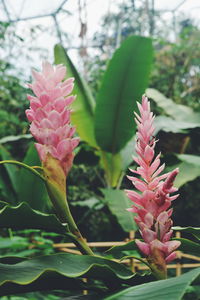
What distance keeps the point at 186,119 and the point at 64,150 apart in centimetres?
258

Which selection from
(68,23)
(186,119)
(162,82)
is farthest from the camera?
(68,23)

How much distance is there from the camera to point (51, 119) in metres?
0.54

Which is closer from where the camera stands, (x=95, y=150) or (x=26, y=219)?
(x=26, y=219)

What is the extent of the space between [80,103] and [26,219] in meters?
2.24

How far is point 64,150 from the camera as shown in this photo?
0.56 metres

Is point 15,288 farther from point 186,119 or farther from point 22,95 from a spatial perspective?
point 22,95

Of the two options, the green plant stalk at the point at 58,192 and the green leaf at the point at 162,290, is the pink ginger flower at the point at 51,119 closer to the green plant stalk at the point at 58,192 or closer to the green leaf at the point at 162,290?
the green plant stalk at the point at 58,192

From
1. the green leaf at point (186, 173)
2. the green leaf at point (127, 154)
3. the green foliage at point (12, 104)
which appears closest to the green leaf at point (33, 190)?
the green leaf at point (127, 154)

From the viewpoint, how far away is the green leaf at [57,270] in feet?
1.48

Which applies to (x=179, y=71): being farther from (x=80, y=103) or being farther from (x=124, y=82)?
(x=124, y=82)

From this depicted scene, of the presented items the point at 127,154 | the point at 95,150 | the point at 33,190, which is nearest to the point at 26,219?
the point at 33,190

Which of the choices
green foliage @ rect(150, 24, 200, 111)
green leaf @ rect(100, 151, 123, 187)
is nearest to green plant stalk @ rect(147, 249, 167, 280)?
green leaf @ rect(100, 151, 123, 187)

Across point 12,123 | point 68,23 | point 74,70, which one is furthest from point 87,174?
point 68,23

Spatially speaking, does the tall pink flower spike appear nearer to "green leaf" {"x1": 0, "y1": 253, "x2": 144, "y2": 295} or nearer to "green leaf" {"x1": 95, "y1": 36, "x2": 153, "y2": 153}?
"green leaf" {"x1": 0, "y1": 253, "x2": 144, "y2": 295}
